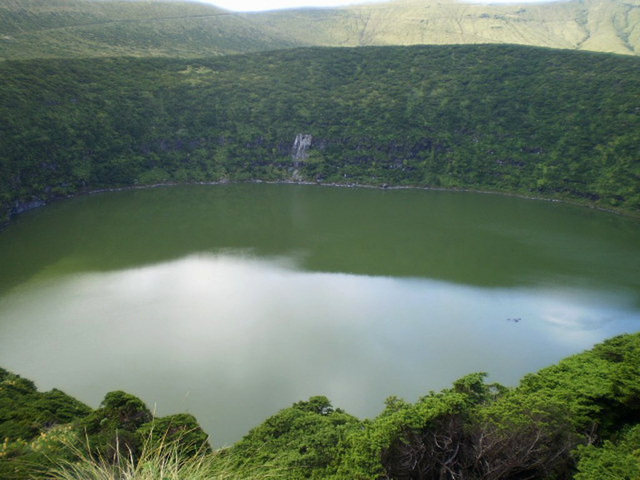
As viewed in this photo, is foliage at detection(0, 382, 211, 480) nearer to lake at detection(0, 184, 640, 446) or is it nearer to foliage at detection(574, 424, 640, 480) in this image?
lake at detection(0, 184, 640, 446)

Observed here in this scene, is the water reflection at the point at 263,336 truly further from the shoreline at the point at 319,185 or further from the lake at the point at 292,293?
the shoreline at the point at 319,185

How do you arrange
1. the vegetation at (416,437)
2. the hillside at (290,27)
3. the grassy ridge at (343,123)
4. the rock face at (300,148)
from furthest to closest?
the hillside at (290,27)
the rock face at (300,148)
the grassy ridge at (343,123)
the vegetation at (416,437)

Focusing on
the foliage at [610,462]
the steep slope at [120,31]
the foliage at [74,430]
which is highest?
the steep slope at [120,31]

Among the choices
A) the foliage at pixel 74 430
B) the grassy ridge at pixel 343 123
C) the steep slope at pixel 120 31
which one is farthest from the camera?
the steep slope at pixel 120 31

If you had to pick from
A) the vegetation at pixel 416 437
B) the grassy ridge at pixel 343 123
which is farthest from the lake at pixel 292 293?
the grassy ridge at pixel 343 123

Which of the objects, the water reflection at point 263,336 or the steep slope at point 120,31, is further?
the steep slope at point 120,31

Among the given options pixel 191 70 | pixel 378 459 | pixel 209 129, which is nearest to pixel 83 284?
pixel 378 459

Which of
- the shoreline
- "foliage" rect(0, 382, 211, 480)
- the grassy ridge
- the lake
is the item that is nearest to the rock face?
the grassy ridge
